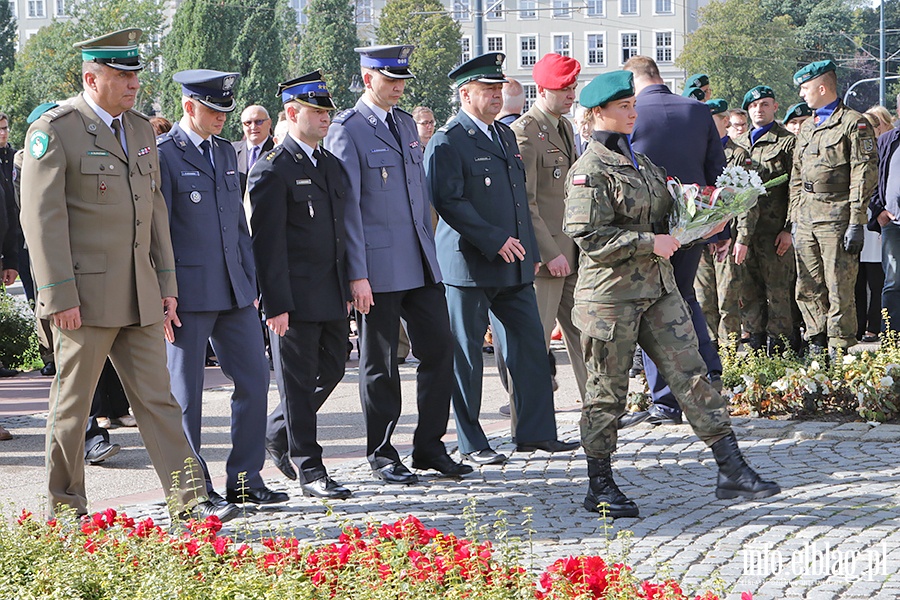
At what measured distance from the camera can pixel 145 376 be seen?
5984mm

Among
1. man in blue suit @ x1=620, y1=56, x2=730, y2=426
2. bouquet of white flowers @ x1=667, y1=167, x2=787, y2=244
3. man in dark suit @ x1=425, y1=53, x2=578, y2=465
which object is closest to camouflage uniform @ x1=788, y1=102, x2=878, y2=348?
man in blue suit @ x1=620, y1=56, x2=730, y2=426

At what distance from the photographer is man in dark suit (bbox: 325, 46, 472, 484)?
7020 millimetres

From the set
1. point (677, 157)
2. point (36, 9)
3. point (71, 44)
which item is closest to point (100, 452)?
point (677, 157)

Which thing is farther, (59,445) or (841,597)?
(59,445)

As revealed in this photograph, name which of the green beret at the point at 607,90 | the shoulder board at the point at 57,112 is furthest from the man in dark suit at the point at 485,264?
the shoulder board at the point at 57,112

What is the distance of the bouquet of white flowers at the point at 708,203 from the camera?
6.26 metres

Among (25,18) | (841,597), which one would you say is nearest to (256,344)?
(841,597)

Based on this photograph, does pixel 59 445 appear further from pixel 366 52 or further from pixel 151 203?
pixel 366 52

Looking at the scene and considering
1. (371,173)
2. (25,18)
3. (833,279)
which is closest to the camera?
(371,173)

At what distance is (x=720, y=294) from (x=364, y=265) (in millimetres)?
5396

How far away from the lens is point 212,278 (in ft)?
21.1

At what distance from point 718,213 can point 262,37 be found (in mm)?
75419

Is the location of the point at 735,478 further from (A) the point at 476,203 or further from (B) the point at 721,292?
(B) the point at 721,292

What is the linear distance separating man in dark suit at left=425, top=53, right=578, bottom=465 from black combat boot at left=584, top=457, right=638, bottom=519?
1.21 metres
